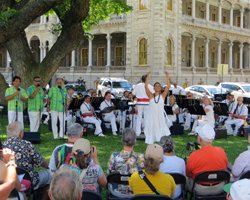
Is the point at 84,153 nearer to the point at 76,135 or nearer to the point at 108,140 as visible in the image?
the point at 76,135

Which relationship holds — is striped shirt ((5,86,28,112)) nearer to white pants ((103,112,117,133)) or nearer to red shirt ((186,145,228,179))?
white pants ((103,112,117,133))

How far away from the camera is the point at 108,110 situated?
15.3m

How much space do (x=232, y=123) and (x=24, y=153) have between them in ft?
37.6

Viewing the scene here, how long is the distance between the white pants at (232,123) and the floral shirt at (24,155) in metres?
11.2

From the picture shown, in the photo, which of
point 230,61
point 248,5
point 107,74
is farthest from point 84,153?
point 248,5

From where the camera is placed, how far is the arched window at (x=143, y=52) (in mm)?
40656

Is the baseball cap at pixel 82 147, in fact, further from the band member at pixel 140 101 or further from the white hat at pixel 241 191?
the band member at pixel 140 101

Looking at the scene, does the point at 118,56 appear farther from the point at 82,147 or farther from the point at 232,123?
the point at 82,147

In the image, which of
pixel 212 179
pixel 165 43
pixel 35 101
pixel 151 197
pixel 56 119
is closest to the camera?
pixel 151 197

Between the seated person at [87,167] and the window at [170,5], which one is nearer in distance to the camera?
the seated person at [87,167]

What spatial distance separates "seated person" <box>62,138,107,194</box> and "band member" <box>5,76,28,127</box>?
7.69m

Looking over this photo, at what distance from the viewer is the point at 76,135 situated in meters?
6.67

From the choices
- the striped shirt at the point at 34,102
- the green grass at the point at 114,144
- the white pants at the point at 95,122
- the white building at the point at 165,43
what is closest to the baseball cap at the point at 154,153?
the green grass at the point at 114,144

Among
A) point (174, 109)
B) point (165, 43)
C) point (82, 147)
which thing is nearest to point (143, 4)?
point (165, 43)
